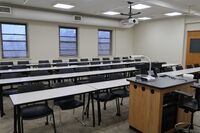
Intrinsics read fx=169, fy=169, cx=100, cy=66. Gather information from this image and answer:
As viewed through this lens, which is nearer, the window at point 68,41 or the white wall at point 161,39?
the window at point 68,41

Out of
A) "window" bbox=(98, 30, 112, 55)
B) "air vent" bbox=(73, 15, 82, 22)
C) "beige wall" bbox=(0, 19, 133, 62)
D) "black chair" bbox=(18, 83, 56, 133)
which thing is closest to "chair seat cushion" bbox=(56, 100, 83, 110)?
"black chair" bbox=(18, 83, 56, 133)

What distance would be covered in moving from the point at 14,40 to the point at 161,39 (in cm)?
740

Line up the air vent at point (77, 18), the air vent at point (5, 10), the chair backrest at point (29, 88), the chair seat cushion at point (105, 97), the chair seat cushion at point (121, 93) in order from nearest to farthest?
the chair backrest at point (29, 88) → the chair seat cushion at point (105, 97) → the chair seat cushion at point (121, 93) → the air vent at point (5, 10) → the air vent at point (77, 18)

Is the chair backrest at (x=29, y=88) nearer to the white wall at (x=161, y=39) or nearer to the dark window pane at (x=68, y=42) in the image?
the dark window pane at (x=68, y=42)

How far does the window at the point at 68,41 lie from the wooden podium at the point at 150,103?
6.10 metres

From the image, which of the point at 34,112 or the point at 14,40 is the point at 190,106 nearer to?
the point at 34,112

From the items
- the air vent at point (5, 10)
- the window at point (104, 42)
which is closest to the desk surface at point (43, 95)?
the air vent at point (5, 10)

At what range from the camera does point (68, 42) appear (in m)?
8.65

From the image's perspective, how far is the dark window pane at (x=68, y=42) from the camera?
8451mm

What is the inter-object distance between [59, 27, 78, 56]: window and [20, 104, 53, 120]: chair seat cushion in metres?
5.72

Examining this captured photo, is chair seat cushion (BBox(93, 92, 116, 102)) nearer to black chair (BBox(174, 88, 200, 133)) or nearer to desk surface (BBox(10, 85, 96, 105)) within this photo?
desk surface (BBox(10, 85, 96, 105))

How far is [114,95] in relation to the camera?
3.70m

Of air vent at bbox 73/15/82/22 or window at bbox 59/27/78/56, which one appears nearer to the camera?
air vent at bbox 73/15/82/22

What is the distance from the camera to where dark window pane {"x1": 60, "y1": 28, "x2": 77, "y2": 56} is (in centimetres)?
845
